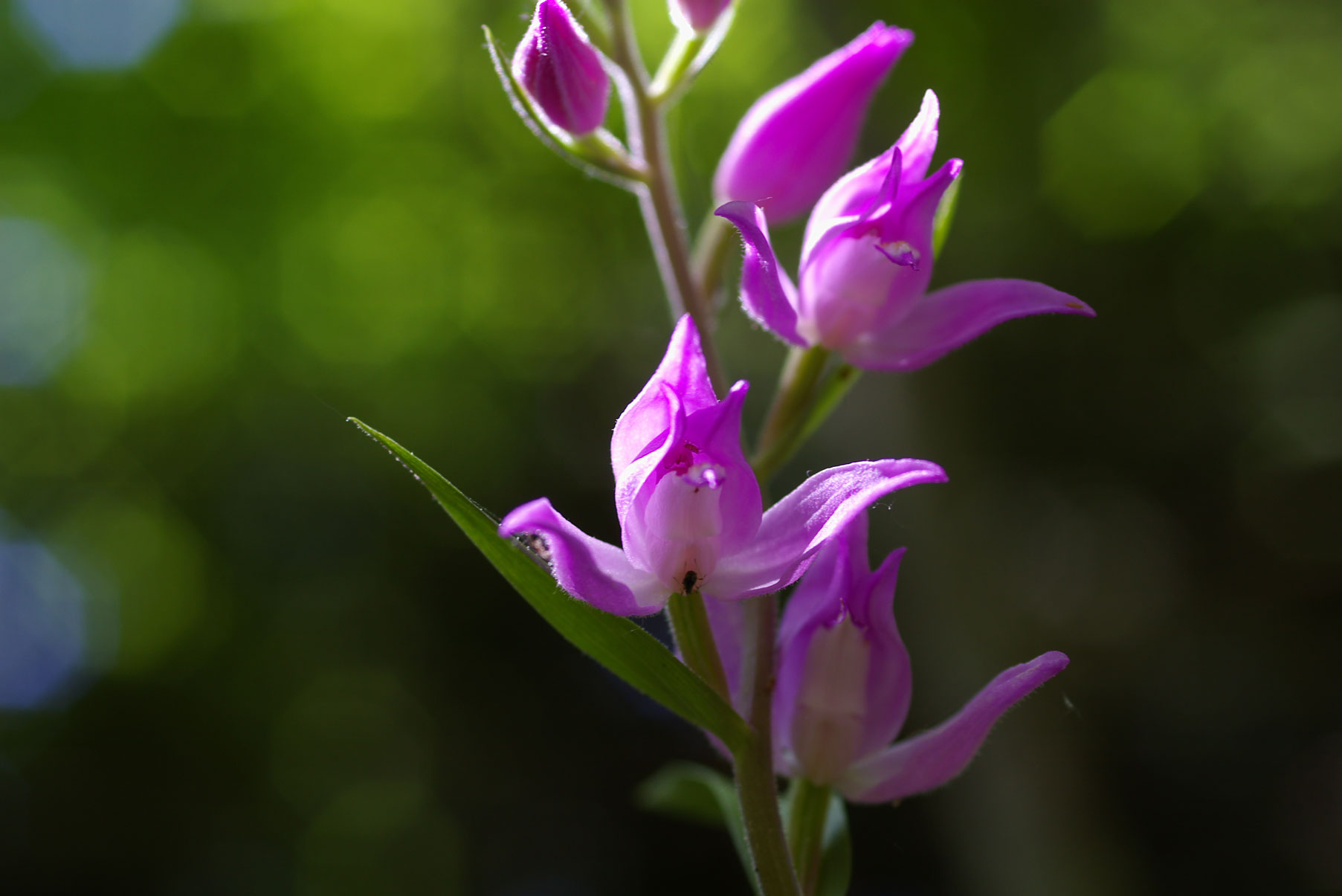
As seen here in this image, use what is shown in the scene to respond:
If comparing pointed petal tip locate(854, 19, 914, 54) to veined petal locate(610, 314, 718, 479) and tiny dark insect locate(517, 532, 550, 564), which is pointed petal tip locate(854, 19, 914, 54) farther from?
tiny dark insect locate(517, 532, 550, 564)

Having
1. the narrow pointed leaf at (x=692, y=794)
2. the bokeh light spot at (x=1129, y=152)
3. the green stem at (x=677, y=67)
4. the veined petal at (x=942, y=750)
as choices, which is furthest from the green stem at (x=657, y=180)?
the bokeh light spot at (x=1129, y=152)

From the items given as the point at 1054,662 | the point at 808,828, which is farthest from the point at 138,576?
the point at 1054,662

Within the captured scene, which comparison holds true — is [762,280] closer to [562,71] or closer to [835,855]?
[562,71]

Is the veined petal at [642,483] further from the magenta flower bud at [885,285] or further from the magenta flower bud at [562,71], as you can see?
the magenta flower bud at [562,71]

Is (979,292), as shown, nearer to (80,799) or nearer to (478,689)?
(478,689)

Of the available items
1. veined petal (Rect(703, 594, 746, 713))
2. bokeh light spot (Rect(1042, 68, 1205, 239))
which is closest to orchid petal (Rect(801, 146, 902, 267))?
veined petal (Rect(703, 594, 746, 713))

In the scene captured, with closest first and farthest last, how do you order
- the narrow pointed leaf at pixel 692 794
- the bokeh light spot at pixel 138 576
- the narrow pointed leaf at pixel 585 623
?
1. the narrow pointed leaf at pixel 585 623
2. the narrow pointed leaf at pixel 692 794
3. the bokeh light spot at pixel 138 576
